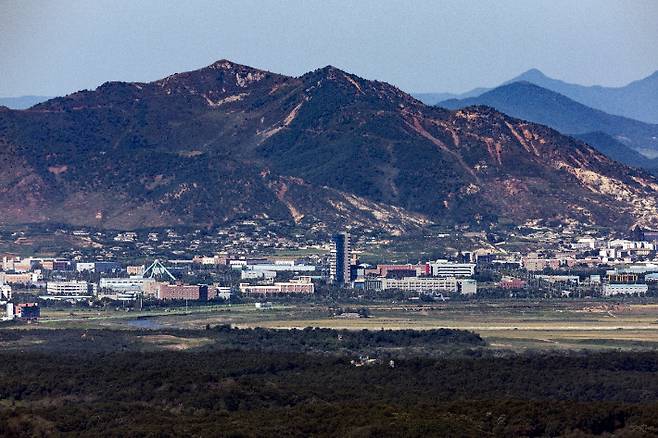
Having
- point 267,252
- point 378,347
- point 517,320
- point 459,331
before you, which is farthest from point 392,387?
point 267,252

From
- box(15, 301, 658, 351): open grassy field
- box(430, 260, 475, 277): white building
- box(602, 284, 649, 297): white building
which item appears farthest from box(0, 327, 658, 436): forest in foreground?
box(430, 260, 475, 277): white building

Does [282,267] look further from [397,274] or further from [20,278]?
[20,278]

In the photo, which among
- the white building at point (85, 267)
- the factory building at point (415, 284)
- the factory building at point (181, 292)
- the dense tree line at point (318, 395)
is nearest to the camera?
the dense tree line at point (318, 395)

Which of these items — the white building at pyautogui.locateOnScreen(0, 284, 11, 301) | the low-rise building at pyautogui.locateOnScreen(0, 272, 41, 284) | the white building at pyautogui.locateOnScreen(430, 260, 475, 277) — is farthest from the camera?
the white building at pyautogui.locateOnScreen(430, 260, 475, 277)

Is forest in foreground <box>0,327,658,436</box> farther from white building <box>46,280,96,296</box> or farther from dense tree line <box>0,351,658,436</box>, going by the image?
white building <box>46,280,96,296</box>

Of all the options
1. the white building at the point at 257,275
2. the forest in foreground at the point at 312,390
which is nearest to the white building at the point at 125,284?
the white building at the point at 257,275

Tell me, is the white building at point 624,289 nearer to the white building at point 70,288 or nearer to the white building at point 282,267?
the white building at point 282,267

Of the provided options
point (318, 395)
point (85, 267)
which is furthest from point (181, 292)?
point (318, 395)

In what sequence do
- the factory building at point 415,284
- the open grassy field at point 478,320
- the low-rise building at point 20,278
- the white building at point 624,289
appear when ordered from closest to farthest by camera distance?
the open grassy field at point 478,320, the white building at point 624,289, the factory building at point 415,284, the low-rise building at point 20,278
